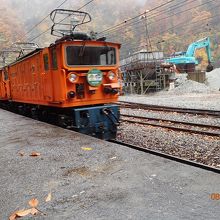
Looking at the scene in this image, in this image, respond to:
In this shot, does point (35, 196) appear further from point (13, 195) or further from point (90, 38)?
point (90, 38)

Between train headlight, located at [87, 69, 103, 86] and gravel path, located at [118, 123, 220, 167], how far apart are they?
199 centimetres

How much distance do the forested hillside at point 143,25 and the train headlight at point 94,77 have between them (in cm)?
5384

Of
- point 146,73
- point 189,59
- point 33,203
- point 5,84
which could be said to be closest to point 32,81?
point 5,84

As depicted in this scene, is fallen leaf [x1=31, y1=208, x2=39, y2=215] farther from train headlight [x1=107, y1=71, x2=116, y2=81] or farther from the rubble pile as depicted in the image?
the rubble pile

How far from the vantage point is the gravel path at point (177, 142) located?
726 cm

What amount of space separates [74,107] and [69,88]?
2.04 ft

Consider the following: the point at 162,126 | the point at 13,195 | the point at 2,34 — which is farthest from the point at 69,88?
the point at 2,34

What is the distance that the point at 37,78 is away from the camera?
10219 mm

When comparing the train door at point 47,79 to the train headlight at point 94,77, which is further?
the train door at point 47,79

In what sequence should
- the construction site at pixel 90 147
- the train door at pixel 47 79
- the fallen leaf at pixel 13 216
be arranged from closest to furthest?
1. the fallen leaf at pixel 13 216
2. the construction site at pixel 90 147
3. the train door at pixel 47 79

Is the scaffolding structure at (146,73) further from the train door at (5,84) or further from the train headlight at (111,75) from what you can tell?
the train headlight at (111,75)

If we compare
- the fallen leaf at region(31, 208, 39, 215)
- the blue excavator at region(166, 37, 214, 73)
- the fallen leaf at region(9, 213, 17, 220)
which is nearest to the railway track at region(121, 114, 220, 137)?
the fallen leaf at region(31, 208, 39, 215)

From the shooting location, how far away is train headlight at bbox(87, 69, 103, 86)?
8.63m

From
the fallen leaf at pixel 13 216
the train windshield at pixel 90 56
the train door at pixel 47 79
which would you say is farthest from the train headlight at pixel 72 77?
the fallen leaf at pixel 13 216
